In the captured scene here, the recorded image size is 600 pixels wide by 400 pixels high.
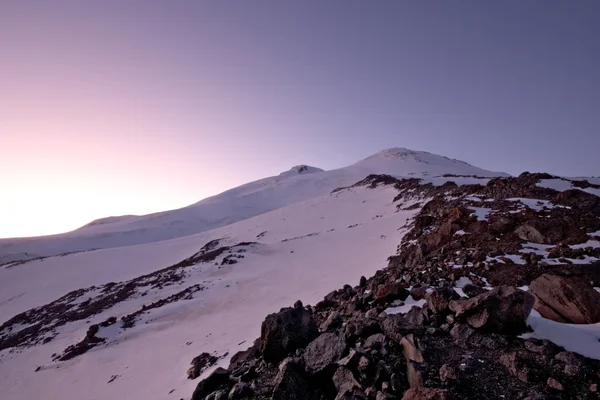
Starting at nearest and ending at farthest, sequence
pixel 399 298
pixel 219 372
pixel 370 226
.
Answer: pixel 219 372
pixel 399 298
pixel 370 226

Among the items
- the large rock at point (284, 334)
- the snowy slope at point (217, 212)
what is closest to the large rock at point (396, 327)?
the large rock at point (284, 334)

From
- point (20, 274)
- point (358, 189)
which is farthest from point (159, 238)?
point (358, 189)

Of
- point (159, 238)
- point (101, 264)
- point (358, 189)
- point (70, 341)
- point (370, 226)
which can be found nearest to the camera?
point (70, 341)

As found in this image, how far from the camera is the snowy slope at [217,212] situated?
248 ft

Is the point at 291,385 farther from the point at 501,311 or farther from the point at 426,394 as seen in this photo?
the point at 501,311

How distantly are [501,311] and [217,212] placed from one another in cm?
8505

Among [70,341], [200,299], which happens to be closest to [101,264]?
[70,341]

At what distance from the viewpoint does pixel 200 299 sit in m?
19.9

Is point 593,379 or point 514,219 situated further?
point 514,219

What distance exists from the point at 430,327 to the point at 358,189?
45859 mm

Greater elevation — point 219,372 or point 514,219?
point 514,219

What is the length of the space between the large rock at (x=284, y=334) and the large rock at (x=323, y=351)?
0.48m

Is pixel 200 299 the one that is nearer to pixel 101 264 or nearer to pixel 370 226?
pixel 370 226

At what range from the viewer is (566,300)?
21.2ft
